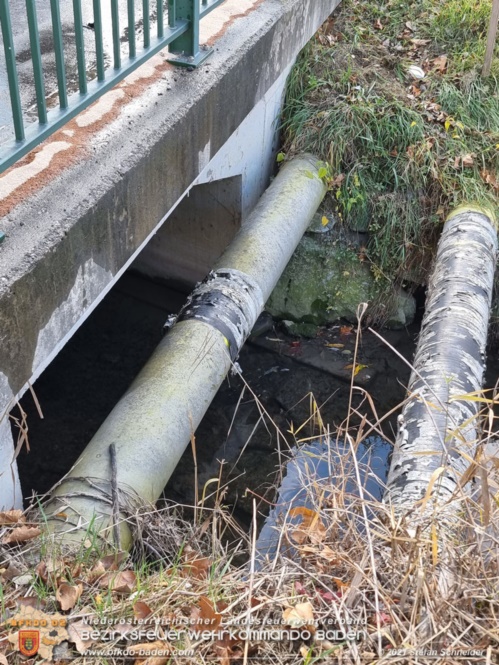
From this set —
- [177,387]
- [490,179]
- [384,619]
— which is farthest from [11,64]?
[490,179]

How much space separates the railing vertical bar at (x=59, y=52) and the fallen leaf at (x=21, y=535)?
1710 millimetres

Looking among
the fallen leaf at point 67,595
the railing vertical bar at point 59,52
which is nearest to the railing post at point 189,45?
the railing vertical bar at point 59,52

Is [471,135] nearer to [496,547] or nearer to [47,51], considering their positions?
[47,51]

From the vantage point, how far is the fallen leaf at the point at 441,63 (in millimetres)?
6305

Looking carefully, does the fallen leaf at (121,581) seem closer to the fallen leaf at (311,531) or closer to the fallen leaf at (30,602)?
the fallen leaf at (30,602)

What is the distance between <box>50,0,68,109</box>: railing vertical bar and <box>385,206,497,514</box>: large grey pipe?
1.86m

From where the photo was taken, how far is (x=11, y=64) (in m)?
2.44

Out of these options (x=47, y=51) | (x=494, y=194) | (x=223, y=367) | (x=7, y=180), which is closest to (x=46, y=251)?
(x=7, y=180)

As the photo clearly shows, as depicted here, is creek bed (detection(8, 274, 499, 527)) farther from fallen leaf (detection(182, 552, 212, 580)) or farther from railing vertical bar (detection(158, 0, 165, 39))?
railing vertical bar (detection(158, 0, 165, 39))

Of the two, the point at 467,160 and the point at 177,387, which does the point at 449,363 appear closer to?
the point at 177,387

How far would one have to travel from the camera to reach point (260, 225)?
488cm

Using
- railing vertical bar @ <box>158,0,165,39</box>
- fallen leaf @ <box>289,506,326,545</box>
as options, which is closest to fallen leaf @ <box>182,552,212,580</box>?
fallen leaf @ <box>289,506,326,545</box>

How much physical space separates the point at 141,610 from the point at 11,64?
6.47ft

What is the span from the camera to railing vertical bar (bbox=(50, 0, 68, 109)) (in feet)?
8.56
